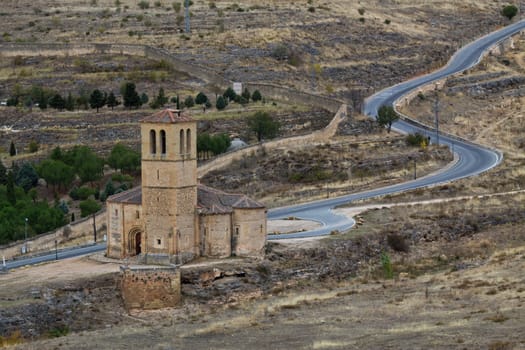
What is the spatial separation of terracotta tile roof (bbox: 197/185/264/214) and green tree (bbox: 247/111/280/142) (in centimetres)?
2409

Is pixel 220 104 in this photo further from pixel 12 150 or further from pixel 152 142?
pixel 152 142

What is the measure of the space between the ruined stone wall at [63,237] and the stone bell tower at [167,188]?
8796 mm

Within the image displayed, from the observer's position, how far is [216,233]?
63.4 metres

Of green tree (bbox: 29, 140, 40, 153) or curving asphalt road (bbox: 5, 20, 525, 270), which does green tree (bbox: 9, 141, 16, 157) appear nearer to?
green tree (bbox: 29, 140, 40, 153)

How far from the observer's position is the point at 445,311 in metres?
54.2

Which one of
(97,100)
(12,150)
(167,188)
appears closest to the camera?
(167,188)

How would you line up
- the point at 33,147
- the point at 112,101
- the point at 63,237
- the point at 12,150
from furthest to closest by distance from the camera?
the point at 112,101
the point at 33,147
the point at 12,150
the point at 63,237

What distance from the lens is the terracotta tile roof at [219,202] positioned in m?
63.5

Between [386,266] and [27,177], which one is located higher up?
[386,266]

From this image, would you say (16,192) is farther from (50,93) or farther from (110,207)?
(50,93)

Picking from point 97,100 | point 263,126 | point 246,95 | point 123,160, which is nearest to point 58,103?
point 97,100

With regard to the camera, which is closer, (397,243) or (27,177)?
(397,243)

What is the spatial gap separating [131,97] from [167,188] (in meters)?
32.9

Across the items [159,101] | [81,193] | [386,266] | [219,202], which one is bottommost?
[81,193]
